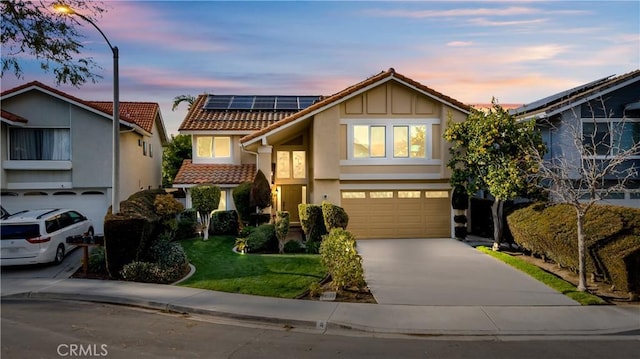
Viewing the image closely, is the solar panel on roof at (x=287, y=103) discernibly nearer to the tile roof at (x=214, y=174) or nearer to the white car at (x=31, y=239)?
the tile roof at (x=214, y=174)

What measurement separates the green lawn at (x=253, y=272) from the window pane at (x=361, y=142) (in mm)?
5349

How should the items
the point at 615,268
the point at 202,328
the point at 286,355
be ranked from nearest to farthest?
the point at 286,355, the point at 202,328, the point at 615,268

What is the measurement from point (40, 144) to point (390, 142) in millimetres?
14490

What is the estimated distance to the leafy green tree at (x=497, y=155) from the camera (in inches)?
603

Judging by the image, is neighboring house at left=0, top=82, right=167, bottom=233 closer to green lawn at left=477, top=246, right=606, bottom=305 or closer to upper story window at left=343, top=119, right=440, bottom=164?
upper story window at left=343, top=119, right=440, bottom=164

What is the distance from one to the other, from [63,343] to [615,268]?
36.8 ft

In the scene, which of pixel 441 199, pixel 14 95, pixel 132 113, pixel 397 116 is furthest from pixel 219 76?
pixel 441 199

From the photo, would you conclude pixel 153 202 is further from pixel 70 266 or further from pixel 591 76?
pixel 591 76

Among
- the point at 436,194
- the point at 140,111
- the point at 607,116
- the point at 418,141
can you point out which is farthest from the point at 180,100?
the point at 607,116

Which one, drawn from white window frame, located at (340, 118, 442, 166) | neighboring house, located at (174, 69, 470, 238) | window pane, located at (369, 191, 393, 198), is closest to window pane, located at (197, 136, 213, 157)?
neighboring house, located at (174, 69, 470, 238)

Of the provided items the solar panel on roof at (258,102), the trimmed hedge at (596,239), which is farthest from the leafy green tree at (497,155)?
the solar panel on roof at (258,102)

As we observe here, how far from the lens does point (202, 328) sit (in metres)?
8.58

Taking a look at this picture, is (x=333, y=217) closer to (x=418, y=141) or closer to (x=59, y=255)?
(x=418, y=141)

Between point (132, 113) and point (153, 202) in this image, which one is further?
point (132, 113)
